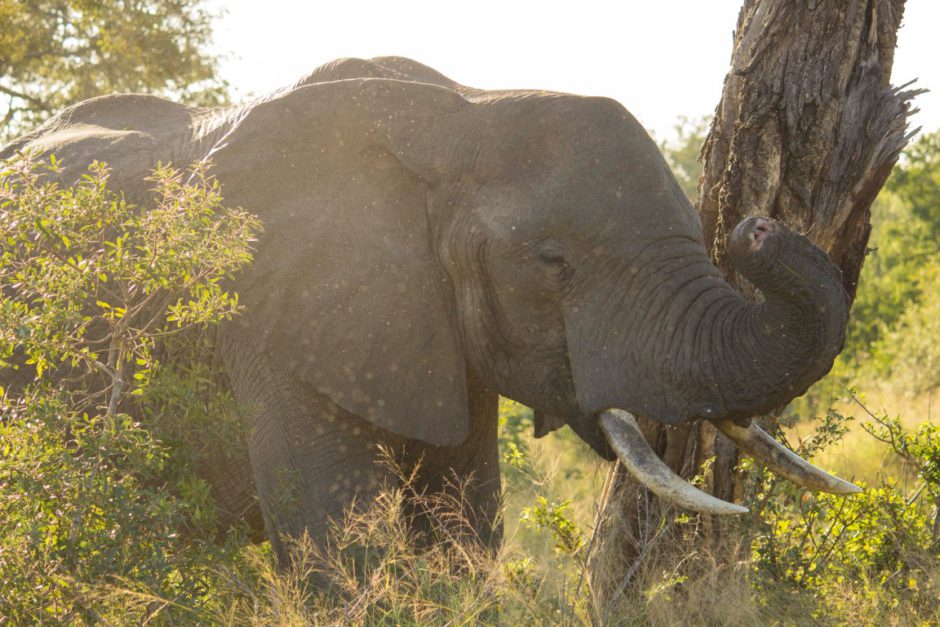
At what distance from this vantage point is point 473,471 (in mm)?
5324

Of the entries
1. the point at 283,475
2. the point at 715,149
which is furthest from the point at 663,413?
the point at 715,149

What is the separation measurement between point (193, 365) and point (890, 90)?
3137 mm

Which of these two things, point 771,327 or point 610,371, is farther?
point 610,371

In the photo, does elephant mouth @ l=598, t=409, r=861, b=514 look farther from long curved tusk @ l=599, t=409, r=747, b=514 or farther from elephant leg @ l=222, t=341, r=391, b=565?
elephant leg @ l=222, t=341, r=391, b=565

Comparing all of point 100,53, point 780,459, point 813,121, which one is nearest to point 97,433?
point 780,459

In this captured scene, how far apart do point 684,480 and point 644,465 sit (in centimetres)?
20

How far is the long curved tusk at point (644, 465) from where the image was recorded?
416 cm

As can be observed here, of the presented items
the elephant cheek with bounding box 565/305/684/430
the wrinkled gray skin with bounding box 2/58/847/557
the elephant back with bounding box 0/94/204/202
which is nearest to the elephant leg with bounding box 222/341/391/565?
the wrinkled gray skin with bounding box 2/58/847/557

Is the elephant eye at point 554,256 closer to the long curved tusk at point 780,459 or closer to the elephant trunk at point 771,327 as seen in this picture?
the elephant trunk at point 771,327

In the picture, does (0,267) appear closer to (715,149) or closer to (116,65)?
(715,149)

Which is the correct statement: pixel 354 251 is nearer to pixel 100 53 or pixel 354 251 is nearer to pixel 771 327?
pixel 771 327

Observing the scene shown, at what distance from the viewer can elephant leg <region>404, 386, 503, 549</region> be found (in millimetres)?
5172

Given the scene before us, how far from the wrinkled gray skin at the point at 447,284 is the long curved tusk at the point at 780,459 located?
182 mm

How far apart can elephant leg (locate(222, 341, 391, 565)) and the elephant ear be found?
108 mm
